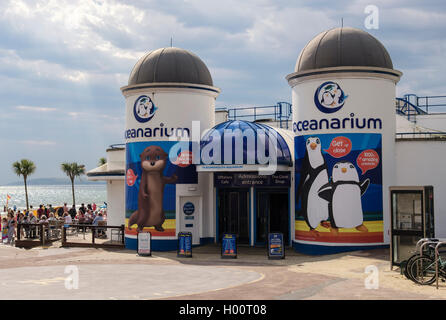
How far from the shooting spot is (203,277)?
15781 millimetres

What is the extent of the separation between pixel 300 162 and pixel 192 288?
9488 millimetres

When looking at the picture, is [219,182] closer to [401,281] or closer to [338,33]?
[338,33]

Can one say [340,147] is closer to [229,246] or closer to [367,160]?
[367,160]

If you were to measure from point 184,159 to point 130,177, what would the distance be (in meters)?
2.68

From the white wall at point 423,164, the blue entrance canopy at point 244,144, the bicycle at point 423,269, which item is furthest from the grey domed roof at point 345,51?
the bicycle at point 423,269

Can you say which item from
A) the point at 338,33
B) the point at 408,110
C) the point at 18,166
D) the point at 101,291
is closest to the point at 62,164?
the point at 18,166

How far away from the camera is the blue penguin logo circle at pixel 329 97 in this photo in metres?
21.0

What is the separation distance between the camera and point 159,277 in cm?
1588

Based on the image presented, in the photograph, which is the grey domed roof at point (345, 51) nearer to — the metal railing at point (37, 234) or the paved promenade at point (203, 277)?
the paved promenade at point (203, 277)

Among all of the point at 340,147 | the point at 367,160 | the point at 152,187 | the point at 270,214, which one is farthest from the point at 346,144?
the point at 152,187

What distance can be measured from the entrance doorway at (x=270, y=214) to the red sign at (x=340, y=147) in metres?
3.74

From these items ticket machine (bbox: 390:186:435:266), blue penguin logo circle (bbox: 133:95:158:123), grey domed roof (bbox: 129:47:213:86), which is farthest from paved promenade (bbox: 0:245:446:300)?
grey domed roof (bbox: 129:47:213:86)

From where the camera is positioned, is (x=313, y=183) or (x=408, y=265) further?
(x=313, y=183)

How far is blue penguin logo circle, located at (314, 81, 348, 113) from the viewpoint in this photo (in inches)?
828
